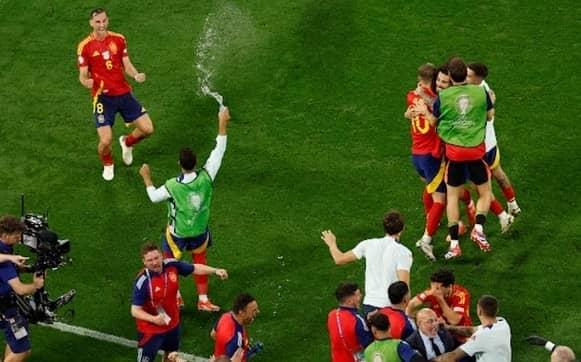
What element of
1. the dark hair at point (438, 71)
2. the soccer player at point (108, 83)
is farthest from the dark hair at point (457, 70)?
the soccer player at point (108, 83)

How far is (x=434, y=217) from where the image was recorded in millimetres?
14062

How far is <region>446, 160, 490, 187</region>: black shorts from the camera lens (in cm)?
1373

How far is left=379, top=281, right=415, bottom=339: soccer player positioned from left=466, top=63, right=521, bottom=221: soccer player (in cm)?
337

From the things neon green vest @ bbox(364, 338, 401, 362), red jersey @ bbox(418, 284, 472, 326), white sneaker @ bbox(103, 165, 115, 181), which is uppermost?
neon green vest @ bbox(364, 338, 401, 362)

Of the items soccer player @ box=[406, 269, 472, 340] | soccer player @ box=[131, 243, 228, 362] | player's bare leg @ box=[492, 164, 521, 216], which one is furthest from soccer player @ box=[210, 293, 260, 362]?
player's bare leg @ box=[492, 164, 521, 216]

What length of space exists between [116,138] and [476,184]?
5.40 meters

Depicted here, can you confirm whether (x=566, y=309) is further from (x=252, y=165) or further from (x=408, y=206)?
(x=252, y=165)

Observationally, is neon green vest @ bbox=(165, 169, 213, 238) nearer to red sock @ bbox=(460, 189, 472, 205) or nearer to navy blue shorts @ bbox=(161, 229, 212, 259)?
navy blue shorts @ bbox=(161, 229, 212, 259)

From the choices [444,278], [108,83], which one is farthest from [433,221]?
[108,83]

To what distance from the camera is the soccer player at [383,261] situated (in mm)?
11766

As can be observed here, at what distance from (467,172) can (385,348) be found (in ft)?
12.8

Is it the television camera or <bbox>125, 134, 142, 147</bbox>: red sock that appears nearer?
the television camera

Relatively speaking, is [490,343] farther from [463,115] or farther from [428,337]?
[463,115]

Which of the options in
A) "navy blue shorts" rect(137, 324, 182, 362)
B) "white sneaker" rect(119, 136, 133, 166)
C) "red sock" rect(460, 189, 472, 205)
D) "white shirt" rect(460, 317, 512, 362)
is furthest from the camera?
"white sneaker" rect(119, 136, 133, 166)
